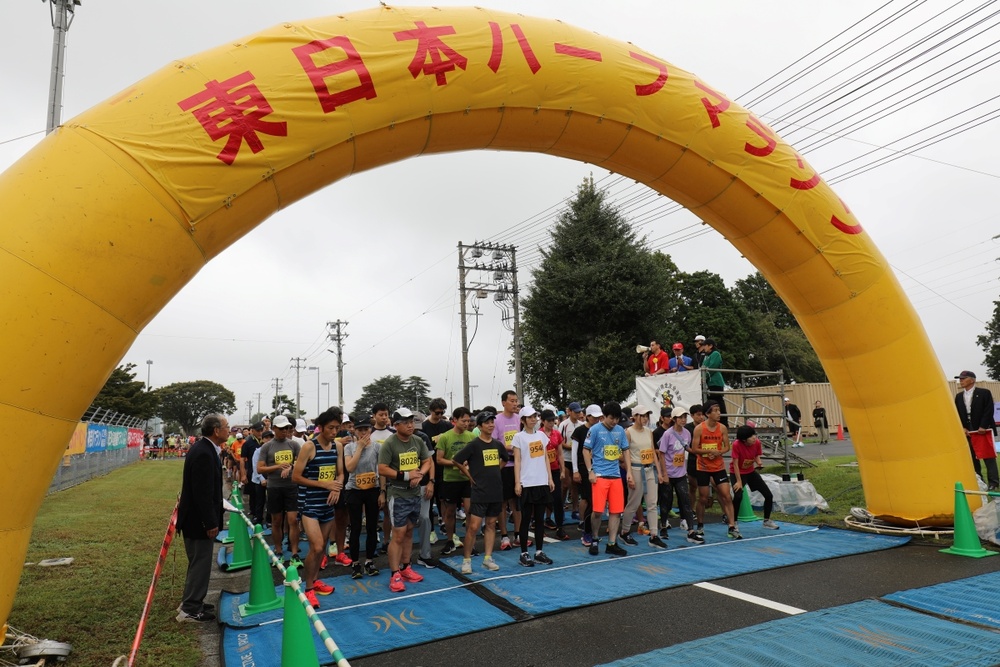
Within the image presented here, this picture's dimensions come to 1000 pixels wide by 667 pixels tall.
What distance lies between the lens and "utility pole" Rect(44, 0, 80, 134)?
12540 mm

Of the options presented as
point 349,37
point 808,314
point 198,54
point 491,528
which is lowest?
point 491,528

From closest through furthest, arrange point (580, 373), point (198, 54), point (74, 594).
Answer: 1. point (198, 54)
2. point (74, 594)
3. point (580, 373)

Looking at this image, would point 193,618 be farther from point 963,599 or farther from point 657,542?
point 963,599

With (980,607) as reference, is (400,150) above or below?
above

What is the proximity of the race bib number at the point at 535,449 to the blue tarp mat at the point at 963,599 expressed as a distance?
389 cm

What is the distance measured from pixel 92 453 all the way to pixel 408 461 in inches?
806

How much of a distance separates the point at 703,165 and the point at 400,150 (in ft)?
12.0

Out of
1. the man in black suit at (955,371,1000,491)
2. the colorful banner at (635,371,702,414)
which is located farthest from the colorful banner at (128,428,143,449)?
the man in black suit at (955,371,1000,491)

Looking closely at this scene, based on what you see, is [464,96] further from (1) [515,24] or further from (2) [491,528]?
(2) [491,528]

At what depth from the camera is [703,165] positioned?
23.7 ft

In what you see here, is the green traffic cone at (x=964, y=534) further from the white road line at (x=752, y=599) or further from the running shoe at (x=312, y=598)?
the running shoe at (x=312, y=598)

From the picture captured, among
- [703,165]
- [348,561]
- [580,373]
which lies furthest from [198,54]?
[580,373]


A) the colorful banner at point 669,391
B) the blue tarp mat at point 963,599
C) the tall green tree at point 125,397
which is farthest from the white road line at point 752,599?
the tall green tree at point 125,397

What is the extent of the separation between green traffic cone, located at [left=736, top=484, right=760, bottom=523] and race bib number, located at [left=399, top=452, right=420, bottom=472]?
239 inches
